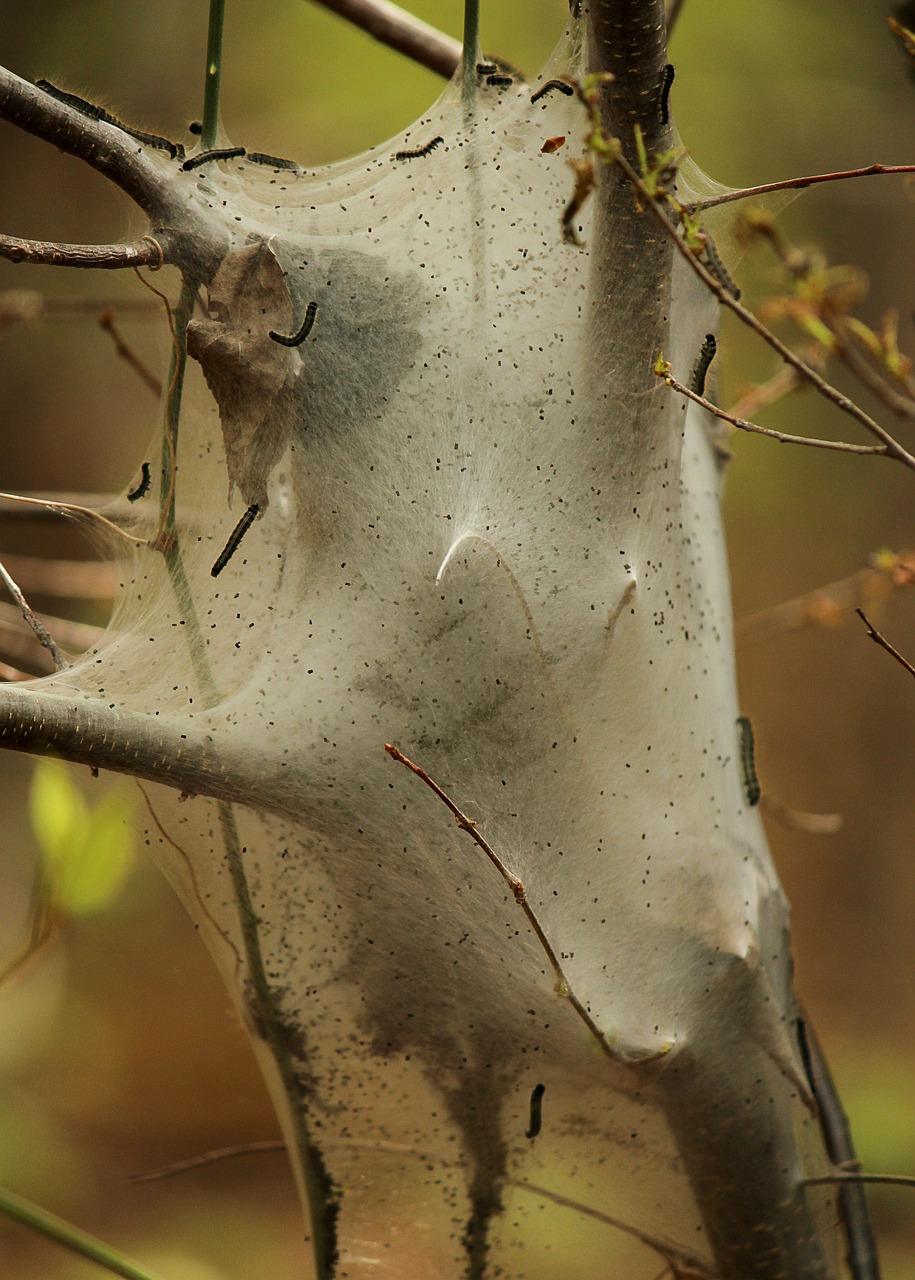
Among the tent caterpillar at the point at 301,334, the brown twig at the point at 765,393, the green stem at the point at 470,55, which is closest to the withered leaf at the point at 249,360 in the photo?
the tent caterpillar at the point at 301,334

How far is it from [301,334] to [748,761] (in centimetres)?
86

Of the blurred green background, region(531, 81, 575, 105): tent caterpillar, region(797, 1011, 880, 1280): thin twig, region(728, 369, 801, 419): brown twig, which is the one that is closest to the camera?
region(531, 81, 575, 105): tent caterpillar

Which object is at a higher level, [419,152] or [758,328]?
[419,152]

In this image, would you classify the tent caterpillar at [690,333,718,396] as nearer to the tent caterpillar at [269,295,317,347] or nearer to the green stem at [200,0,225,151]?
the tent caterpillar at [269,295,317,347]

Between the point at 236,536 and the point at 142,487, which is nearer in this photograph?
the point at 236,536

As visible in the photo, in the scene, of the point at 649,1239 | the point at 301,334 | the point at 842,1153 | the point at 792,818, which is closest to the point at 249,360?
the point at 301,334

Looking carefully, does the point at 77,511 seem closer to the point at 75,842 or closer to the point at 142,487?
the point at 142,487

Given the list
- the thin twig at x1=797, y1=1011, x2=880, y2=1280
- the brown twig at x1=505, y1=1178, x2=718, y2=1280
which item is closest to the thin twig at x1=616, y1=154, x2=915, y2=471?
the thin twig at x1=797, y1=1011, x2=880, y2=1280

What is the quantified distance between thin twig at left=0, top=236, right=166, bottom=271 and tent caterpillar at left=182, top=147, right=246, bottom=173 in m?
0.12

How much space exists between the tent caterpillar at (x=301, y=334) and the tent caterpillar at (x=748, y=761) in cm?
80

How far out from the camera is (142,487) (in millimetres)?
1267

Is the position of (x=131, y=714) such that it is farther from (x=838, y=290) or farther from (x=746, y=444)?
(x=746, y=444)

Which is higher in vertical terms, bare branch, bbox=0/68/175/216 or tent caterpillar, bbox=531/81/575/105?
tent caterpillar, bbox=531/81/575/105

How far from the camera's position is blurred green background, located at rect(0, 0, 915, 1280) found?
16.2 ft
